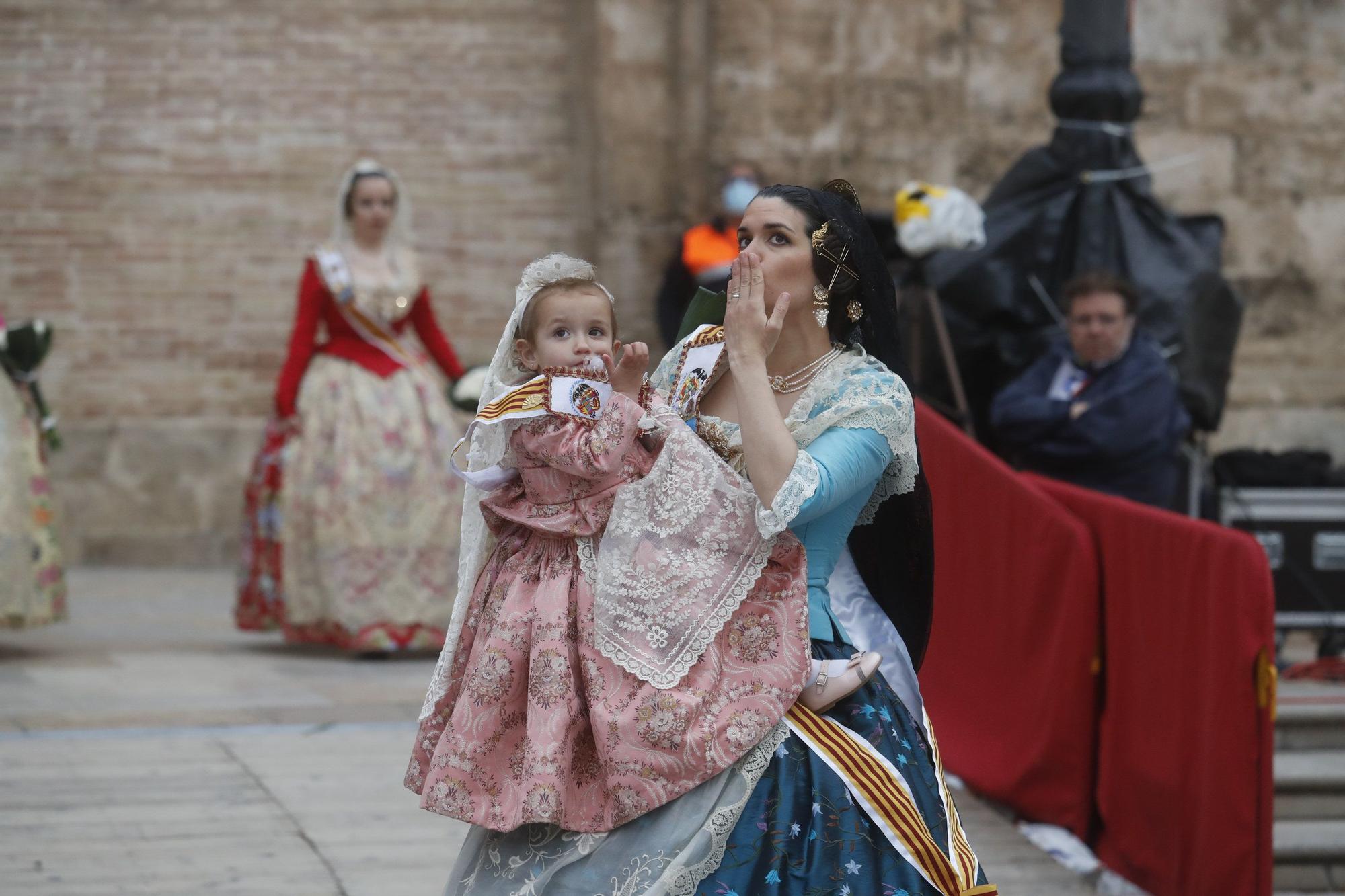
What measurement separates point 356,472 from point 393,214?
1.19 m

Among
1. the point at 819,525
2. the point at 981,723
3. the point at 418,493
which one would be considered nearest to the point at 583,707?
the point at 819,525

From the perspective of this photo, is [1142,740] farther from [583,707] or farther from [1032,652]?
[583,707]

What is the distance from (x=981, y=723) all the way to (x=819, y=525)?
257cm

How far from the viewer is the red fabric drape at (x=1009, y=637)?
198 inches

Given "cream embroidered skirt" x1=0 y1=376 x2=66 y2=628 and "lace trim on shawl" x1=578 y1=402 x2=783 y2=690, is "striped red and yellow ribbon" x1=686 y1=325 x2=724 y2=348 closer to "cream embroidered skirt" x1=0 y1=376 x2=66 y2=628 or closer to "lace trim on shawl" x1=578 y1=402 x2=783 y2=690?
"lace trim on shawl" x1=578 y1=402 x2=783 y2=690

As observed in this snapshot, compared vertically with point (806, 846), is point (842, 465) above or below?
above

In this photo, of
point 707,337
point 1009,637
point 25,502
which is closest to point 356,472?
point 25,502

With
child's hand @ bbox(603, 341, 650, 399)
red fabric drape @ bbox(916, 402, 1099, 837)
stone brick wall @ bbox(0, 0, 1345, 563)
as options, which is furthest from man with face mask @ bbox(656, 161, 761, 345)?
child's hand @ bbox(603, 341, 650, 399)

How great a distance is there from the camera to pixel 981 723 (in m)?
5.60

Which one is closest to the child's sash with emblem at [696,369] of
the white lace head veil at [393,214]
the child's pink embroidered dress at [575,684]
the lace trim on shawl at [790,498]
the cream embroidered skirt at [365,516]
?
the child's pink embroidered dress at [575,684]

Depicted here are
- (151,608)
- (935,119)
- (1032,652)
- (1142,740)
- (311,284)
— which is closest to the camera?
(1142,740)

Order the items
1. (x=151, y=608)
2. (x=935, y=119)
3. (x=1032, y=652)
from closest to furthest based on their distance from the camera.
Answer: (x=1032, y=652) → (x=151, y=608) → (x=935, y=119)

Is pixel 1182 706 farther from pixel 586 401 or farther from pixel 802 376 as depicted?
pixel 586 401

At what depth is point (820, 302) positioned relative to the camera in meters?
3.32
